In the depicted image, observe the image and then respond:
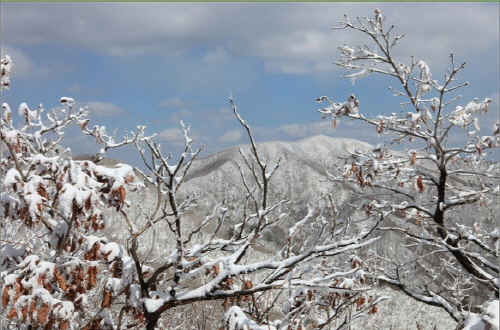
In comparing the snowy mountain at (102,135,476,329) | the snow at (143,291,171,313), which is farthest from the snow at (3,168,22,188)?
the snowy mountain at (102,135,476,329)

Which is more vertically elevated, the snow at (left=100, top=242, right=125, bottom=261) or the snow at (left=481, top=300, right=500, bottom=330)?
the snow at (left=100, top=242, right=125, bottom=261)

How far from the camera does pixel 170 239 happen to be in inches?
962

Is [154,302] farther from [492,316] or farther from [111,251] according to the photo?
[492,316]

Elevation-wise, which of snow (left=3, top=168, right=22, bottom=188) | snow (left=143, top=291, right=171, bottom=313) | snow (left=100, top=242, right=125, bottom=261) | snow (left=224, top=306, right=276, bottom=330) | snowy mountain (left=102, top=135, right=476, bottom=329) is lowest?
snow (left=224, top=306, right=276, bottom=330)

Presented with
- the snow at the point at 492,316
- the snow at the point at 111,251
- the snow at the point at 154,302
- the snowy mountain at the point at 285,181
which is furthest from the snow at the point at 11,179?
the snowy mountain at the point at 285,181

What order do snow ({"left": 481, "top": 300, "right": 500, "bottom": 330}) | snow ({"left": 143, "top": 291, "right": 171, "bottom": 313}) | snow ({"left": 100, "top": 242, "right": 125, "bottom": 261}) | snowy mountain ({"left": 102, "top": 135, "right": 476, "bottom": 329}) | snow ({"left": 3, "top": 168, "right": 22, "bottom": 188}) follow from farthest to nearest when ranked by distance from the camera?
snowy mountain ({"left": 102, "top": 135, "right": 476, "bottom": 329}) → snow ({"left": 143, "top": 291, "right": 171, "bottom": 313}) → snow ({"left": 100, "top": 242, "right": 125, "bottom": 261}) → snow ({"left": 3, "top": 168, "right": 22, "bottom": 188}) → snow ({"left": 481, "top": 300, "right": 500, "bottom": 330})

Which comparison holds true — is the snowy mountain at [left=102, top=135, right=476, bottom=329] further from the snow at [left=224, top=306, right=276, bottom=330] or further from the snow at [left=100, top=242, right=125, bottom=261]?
the snow at [left=100, top=242, right=125, bottom=261]

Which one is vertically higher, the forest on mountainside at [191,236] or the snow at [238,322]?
the forest on mountainside at [191,236]

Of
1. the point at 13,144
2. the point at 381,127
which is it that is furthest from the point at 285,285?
the point at 381,127

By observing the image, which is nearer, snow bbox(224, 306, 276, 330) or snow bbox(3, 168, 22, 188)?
snow bbox(3, 168, 22, 188)

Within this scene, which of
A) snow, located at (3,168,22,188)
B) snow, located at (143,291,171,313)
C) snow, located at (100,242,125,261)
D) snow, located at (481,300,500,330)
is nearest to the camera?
snow, located at (481,300,500,330)

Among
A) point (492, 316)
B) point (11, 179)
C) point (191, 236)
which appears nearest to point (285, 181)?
point (191, 236)

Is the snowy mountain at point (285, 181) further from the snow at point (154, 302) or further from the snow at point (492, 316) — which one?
the snow at point (492, 316)

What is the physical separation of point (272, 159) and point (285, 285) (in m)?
51.2
